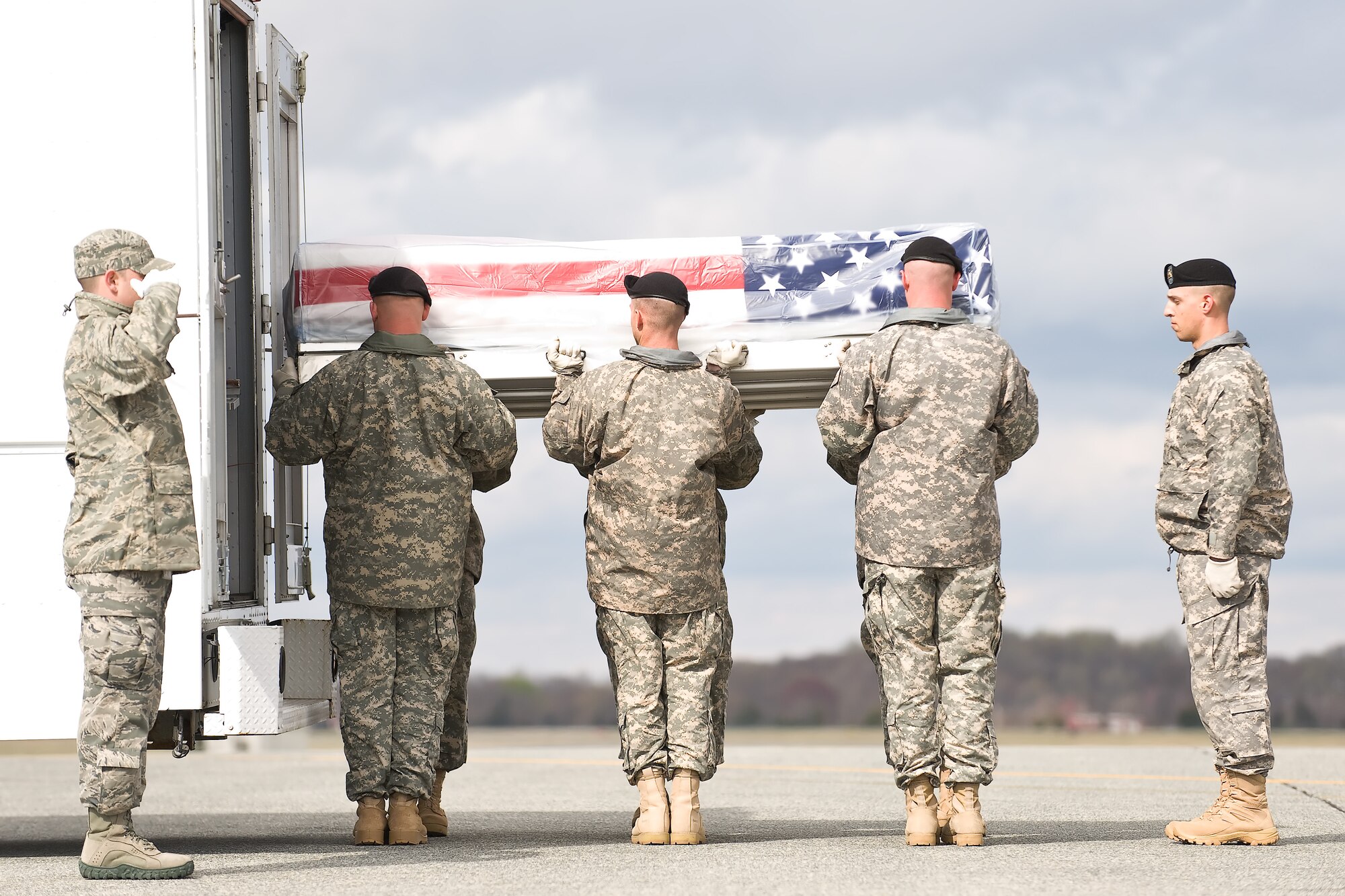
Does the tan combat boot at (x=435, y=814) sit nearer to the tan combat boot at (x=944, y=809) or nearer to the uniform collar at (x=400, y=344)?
the uniform collar at (x=400, y=344)

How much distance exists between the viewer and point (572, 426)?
5.96m

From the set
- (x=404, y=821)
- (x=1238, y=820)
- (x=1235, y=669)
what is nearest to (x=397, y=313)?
(x=404, y=821)

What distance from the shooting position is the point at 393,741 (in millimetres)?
5938

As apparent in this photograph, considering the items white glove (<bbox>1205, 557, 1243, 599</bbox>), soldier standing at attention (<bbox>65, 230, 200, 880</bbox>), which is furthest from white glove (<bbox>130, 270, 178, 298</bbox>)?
white glove (<bbox>1205, 557, 1243, 599</bbox>)

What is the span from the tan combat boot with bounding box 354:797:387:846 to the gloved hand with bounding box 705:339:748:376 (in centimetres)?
211

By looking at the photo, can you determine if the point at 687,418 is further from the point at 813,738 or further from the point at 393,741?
the point at 813,738

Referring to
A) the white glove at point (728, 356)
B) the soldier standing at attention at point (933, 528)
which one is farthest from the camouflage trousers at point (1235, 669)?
the white glove at point (728, 356)

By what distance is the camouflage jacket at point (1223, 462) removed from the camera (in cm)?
567

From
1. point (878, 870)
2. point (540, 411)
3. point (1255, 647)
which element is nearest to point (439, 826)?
point (540, 411)

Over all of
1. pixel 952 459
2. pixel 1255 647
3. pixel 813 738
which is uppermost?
pixel 952 459

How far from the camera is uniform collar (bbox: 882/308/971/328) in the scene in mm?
5754

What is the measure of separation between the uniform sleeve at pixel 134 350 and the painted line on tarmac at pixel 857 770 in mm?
7199

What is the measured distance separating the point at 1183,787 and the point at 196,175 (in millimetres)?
6931

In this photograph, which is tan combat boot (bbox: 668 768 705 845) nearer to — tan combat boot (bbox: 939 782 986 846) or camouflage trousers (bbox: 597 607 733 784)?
camouflage trousers (bbox: 597 607 733 784)
